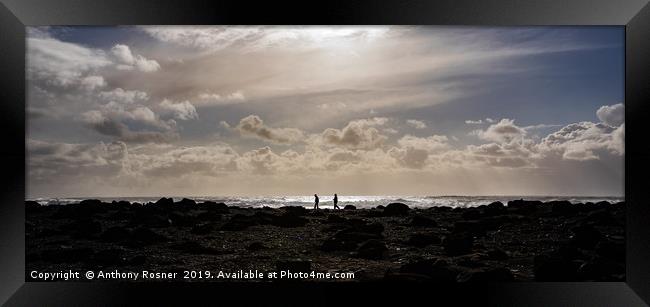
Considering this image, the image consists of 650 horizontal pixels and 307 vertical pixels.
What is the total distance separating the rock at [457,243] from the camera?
6488mm

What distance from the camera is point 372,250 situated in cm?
634

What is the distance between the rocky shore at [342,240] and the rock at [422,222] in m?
0.02

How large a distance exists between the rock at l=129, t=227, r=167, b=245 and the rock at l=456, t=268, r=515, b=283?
4.06 metres

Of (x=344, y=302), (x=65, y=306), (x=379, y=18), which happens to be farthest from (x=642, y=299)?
(x=65, y=306)

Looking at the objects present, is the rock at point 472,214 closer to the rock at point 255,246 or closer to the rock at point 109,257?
the rock at point 255,246

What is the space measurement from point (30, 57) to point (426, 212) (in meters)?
5.72

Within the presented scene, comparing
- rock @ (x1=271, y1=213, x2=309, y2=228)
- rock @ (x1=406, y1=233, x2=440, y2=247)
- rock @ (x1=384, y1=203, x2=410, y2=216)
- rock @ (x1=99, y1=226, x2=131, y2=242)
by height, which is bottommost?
rock @ (x1=406, y1=233, x2=440, y2=247)

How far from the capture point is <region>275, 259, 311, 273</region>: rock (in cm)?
599

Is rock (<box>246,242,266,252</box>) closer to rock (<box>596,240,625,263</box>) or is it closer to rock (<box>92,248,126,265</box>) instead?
rock (<box>92,248,126,265</box>)

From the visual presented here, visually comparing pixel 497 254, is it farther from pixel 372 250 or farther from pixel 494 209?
pixel 372 250

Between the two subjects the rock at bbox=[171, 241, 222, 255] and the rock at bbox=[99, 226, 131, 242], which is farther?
the rock at bbox=[99, 226, 131, 242]

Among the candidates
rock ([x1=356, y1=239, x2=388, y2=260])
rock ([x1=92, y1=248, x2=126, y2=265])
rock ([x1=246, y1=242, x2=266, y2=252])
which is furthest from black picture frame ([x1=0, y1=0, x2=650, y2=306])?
rock ([x1=246, y1=242, x2=266, y2=252])

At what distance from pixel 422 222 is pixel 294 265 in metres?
2.24

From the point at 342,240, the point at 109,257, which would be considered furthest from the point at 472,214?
the point at 109,257
